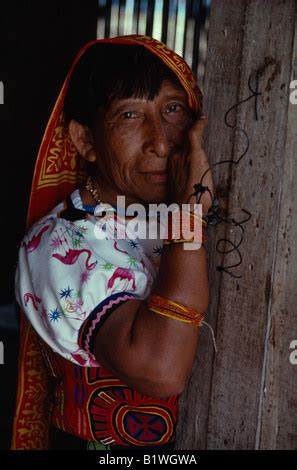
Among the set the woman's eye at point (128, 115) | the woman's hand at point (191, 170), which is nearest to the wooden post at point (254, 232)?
the woman's hand at point (191, 170)

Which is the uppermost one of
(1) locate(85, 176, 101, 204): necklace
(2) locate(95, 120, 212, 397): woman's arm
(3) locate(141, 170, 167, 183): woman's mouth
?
(3) locate(141, 170, 167, 183): woman's mouth

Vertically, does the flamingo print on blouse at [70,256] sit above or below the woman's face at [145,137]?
below

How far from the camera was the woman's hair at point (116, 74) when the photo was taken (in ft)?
5.77

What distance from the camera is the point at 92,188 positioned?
189 cm

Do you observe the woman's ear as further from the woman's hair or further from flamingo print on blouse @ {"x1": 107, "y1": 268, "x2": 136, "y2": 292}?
flamingo print on blouse @ {"x1": 107, "y1": 268, "x2": 136, "y2": 292}

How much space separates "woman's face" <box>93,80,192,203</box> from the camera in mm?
1746

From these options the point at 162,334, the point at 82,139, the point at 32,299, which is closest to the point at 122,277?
the point at 162,334

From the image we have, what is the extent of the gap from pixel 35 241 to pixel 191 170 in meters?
0.49

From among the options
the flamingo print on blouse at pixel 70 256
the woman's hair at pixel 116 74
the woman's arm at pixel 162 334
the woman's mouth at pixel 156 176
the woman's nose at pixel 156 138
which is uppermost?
the woman's hair at pixel 116 74

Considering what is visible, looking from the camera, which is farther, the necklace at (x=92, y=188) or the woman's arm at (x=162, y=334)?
the necklace at (x=92, y=188)

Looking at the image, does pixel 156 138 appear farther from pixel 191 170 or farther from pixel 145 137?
pixel 191 170

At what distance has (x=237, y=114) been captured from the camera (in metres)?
1.62

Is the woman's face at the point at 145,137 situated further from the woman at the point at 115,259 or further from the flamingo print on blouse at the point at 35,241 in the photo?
the flamingo print on blouse at the point at 35,241

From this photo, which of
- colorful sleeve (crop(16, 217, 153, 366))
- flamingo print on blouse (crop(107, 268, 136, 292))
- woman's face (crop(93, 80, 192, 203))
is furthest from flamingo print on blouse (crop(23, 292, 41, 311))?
woman's face (crop(93, 80, 192, 203))
